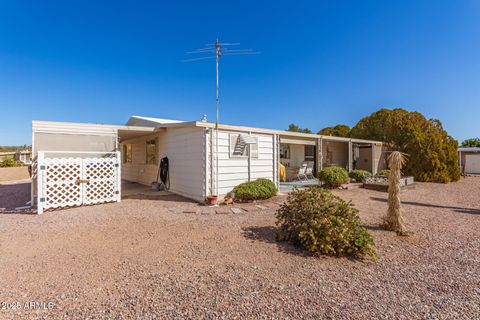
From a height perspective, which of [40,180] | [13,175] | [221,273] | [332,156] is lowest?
[221,273]

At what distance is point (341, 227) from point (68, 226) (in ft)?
18.0

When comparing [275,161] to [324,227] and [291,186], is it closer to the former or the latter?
[291,186]

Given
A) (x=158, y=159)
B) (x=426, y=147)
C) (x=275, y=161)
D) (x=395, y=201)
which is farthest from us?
(x=426, y=147)

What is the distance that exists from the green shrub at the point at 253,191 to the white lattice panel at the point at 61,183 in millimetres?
4810

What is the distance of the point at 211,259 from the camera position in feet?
10.2

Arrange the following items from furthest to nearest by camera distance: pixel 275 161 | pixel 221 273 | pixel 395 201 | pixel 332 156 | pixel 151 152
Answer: pixel 332 156 < pixel 151 152 < pixel 275 161 < pixel 395 201 < pixel 221 273

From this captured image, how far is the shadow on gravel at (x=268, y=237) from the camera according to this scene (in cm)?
342

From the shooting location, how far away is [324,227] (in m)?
3.35

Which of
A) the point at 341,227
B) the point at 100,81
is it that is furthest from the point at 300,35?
the point at 100,81

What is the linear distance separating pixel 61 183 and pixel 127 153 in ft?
24.1

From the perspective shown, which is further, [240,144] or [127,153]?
[127,153]

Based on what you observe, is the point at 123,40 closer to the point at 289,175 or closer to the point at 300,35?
the point at 300,35

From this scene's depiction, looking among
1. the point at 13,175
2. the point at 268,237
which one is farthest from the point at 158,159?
the point at 13,175

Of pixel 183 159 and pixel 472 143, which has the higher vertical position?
pixel 472 143
